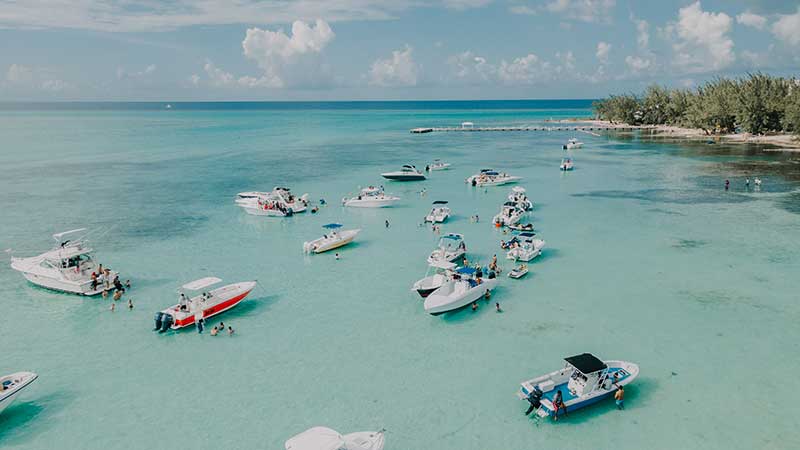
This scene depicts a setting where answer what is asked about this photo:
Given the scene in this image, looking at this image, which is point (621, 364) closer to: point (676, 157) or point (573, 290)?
point (573, 290)

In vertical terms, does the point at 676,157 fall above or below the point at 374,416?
above

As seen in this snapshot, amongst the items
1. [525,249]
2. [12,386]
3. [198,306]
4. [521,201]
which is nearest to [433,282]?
[525,249]

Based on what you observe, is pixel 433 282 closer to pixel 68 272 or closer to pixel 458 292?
pixel 458 292

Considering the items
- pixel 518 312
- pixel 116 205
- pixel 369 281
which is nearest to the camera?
pixel 518 312

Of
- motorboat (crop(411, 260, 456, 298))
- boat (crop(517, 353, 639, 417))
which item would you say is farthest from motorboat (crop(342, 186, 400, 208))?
boat (crop(517, 353, 639, 417))

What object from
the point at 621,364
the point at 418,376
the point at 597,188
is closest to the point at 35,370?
the point at 418,376

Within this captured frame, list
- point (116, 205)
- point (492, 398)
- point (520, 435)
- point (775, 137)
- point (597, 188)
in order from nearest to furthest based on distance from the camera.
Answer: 1. point (520, 435)
2. point (492, 398)
3. point (116, 205)
4. point (597, 188)
5. point (775, 137)

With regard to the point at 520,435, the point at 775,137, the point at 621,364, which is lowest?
the point at 520,435

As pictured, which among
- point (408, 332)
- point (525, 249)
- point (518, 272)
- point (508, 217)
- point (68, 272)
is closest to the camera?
point (408, 332)
